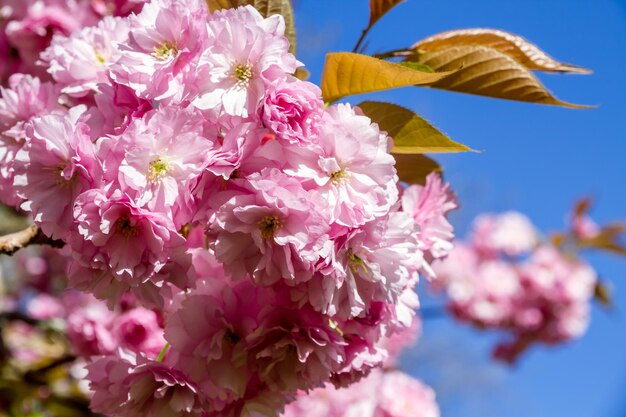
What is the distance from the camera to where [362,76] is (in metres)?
1.00

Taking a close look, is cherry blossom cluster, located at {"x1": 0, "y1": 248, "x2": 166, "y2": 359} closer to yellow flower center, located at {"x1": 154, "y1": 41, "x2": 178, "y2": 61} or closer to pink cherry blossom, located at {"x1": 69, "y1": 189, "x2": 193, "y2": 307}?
pink cherry blossom, located at {"x1": 69, "y1": 189, "x2": 193, "y2": 307}

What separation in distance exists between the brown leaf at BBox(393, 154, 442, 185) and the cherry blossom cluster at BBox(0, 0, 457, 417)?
22 cm

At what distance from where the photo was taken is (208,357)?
38.2 inches

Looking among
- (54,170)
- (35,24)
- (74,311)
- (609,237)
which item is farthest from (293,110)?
(609,237)

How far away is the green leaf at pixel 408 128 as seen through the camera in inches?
Result: 39.5

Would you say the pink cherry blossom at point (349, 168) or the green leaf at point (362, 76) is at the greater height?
the green leaf at point (362, 76)

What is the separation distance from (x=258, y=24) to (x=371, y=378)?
2203 mm

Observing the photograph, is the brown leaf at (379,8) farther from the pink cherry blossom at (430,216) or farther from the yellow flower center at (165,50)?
the yellow flower center at (165,50)

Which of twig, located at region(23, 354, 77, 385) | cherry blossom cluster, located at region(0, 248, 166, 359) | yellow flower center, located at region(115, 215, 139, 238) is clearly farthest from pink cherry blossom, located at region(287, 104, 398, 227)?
twig, located at region(23, 354, 77, 385)

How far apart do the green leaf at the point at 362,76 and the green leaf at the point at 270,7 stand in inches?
3.6

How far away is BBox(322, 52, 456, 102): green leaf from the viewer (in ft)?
3.10

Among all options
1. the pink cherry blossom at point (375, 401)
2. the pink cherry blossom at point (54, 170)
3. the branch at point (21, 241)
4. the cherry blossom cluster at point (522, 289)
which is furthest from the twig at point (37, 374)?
the cherry blossom cluster at point (522, 289)

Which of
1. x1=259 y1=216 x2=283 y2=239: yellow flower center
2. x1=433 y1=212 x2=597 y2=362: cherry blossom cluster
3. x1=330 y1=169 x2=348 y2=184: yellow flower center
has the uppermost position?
x1=330 y1=169 x2=348 y2=184: yellow flower center

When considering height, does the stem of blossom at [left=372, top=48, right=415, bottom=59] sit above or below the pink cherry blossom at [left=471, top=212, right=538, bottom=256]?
above
